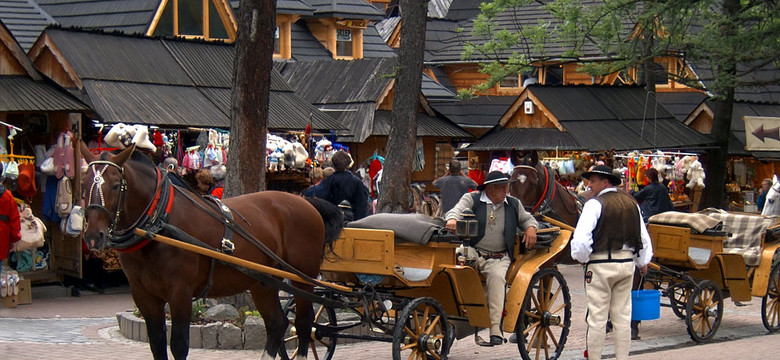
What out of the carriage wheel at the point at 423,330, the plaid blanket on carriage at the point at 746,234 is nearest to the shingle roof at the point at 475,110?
the plaid blanket on carriage at the point at 746,234

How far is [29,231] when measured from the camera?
14.2 m

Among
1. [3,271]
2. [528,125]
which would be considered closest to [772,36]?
[528,125]

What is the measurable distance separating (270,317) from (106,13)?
1485 centimetres

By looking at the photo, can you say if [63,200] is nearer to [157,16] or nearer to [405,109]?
[405,109]

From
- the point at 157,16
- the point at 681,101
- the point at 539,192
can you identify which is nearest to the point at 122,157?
the point at 539,192

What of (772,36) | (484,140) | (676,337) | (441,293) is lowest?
(676,337)

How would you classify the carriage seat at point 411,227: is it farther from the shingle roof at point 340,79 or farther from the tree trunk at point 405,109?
the shingle roof at point 340,79

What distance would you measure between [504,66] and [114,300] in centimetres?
1488

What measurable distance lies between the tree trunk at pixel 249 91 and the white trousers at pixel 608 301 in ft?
14.4

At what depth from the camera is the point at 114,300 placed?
15.2 metres

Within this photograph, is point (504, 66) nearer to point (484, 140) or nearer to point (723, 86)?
point (484, 140)

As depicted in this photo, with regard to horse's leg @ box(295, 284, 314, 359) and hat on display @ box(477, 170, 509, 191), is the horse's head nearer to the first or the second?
horse's leg @ box(295, 284, 314, 359)

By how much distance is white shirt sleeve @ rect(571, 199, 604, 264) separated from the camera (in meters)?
9.40

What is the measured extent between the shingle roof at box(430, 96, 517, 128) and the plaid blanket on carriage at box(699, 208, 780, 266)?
17091 mm
